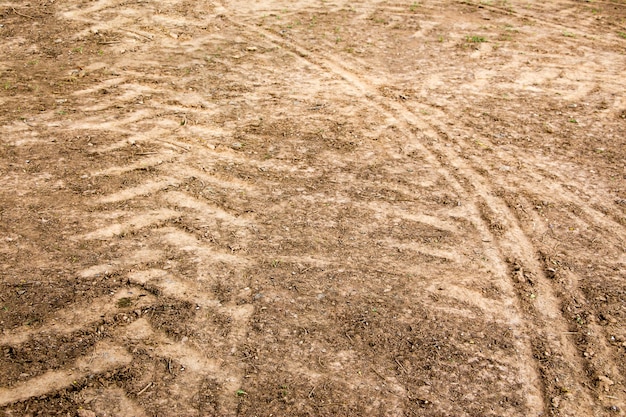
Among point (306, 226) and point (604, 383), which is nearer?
point (604, 383)

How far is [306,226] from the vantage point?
4992mm

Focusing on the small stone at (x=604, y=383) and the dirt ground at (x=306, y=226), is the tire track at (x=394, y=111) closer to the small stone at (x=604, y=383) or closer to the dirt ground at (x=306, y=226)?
the dirt ground at (x=306, y=226)

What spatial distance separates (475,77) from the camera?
7.98 metres

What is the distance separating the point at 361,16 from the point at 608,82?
4358mm

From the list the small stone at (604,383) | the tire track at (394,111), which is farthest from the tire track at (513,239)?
the small stone at (604,383)

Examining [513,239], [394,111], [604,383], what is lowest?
[604,383]

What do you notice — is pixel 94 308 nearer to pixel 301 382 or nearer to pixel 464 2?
pixel 301 382

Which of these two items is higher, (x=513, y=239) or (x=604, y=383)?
(x=513, y=239)

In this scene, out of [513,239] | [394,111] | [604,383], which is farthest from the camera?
[394,111]

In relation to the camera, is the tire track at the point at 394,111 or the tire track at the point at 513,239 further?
the tire track at the point at 513,239

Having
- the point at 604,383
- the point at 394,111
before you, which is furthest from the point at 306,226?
the point at 394,111

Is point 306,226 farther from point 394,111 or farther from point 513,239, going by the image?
point 394,111

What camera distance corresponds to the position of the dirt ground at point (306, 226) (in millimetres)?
3609

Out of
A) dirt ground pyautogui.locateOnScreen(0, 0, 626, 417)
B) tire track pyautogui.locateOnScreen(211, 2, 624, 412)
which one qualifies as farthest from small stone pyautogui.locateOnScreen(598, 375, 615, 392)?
tire track pyautogui.locateOnScreen(211, 2, 624, 412)
